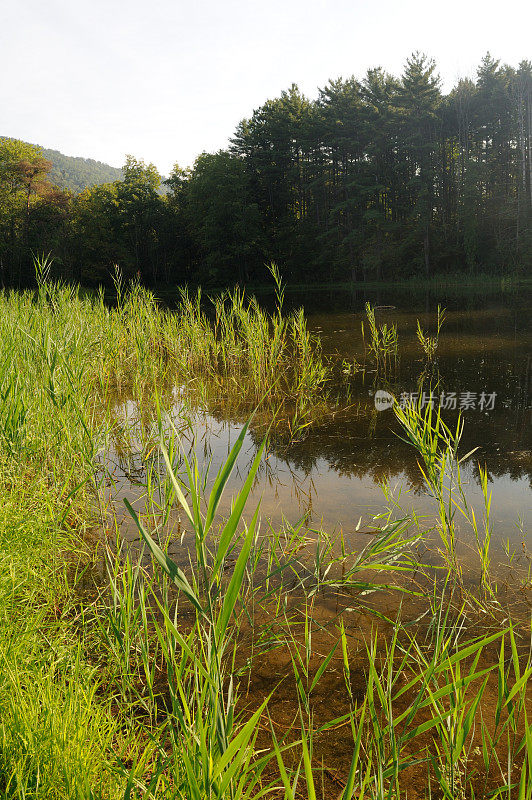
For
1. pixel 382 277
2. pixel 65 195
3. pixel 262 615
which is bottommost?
pixel 262 615

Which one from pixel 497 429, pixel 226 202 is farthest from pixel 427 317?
pixel 226 202

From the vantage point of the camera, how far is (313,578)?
84.5 inches

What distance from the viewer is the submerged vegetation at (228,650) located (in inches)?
33.3

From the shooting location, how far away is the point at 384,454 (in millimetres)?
3604

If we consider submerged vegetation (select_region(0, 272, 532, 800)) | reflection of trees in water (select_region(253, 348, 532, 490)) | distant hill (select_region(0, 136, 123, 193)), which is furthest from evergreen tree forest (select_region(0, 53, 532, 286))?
distant hill (select_region(0, 136, 123, 193))

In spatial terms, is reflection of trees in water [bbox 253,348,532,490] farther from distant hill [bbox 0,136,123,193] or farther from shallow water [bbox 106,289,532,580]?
distant hill [bbox 0,136,123,193]

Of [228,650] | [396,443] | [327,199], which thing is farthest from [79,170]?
[228,650]

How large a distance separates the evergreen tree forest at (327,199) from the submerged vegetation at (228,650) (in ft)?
65.8

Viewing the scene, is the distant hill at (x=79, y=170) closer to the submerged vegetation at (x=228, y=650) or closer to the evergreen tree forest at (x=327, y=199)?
the evergreen tree forest at (x=327, y=199)

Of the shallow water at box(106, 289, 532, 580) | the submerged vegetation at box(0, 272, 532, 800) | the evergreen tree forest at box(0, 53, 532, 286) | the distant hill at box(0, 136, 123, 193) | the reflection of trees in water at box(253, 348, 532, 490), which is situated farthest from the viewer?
the distant hill at box(0, 136, 123, 193)

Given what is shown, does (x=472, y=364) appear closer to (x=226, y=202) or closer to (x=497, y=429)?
(x=497, y=429)

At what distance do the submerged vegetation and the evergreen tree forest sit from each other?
20043 millimetres

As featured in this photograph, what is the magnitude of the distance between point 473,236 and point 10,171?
25369 millimetres

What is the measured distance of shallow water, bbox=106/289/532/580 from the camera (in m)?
2.71
